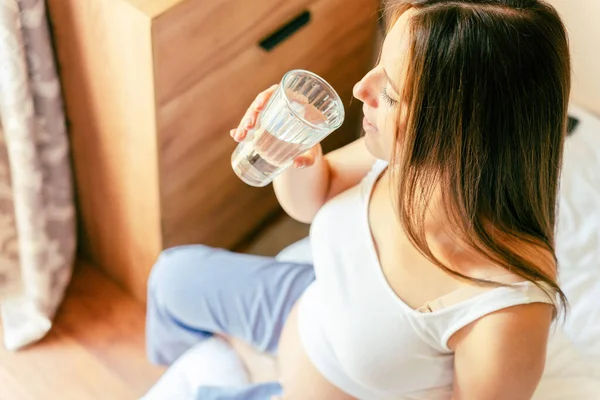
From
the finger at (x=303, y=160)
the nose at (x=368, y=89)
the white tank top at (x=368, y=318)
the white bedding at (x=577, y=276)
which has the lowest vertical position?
the white bedding at (x=577, y=276)

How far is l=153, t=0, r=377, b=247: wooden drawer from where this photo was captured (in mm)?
1105

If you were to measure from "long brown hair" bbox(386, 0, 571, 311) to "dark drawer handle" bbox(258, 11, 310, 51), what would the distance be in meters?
0.45

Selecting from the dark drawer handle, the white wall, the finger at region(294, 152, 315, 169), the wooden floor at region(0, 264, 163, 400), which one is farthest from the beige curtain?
the white wall

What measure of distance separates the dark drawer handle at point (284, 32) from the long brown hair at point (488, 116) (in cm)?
45

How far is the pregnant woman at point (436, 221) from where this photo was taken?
728mm

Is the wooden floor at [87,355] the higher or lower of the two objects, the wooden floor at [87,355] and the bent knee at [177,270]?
the lower

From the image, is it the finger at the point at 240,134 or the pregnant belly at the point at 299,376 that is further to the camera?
the pregnant belly at the point at 299,376

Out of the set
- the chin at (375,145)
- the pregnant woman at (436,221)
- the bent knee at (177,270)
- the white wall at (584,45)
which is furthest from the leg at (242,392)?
the white wall at (584,45)

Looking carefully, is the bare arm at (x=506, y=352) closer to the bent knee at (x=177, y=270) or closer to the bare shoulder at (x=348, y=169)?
the bare shoulder at (x=348, y=169)

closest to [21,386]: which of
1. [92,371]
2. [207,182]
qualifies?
[92,371]

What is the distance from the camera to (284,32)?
4.22 ft

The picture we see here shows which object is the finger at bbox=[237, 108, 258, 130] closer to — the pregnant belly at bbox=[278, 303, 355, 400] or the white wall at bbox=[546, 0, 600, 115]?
the pregnant belly at bbox=[278, 303, 355, 400]

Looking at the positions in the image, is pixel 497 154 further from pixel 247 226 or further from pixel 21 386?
pixel 21 386

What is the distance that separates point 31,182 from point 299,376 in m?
0.59
